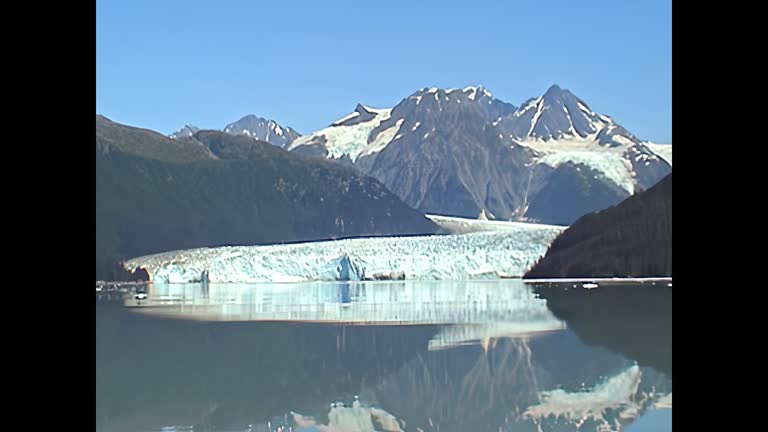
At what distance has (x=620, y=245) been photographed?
13430 millimetres

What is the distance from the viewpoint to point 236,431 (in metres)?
4.59

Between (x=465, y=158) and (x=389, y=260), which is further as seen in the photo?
(x=465, y=158)

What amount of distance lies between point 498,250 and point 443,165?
32565mm

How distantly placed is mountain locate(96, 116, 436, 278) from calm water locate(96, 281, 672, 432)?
35.5 ft

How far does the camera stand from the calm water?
4992 millimetres

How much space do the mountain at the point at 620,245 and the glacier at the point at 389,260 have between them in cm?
30

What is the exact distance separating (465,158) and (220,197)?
22224 millimetres

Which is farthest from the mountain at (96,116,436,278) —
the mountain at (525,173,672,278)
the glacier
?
the mountain at (525,173,672,278)

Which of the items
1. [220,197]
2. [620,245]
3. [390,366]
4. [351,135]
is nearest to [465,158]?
[351,135]

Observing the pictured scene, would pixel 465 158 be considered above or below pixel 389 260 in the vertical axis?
above

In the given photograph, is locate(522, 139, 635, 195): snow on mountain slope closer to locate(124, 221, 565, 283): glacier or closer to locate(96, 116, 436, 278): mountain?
locate(96, 116, 436, 278): mountain

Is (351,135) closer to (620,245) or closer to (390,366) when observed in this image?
(620,245)

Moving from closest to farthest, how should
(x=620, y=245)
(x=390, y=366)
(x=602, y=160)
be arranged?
1. (x=390, y=366)
2. (x=620, y=245)
3. (x=602, y=160)

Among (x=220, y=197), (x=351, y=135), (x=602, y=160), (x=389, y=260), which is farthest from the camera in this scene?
(x=351, y=135)
